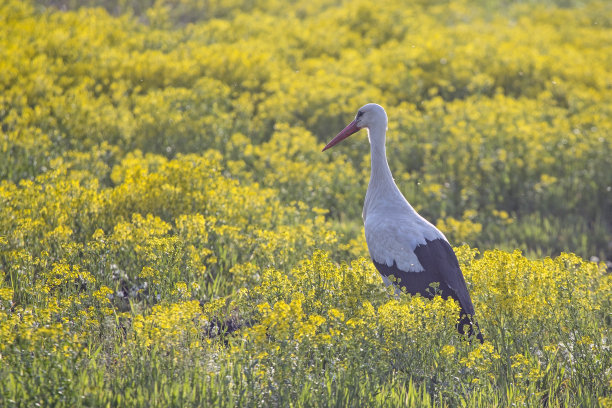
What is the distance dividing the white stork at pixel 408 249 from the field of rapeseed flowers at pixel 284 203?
184 mm

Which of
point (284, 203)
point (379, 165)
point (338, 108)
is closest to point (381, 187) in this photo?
point (379, 165)

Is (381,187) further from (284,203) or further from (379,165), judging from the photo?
(284,203)

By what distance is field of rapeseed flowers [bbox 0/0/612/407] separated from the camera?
154 inches

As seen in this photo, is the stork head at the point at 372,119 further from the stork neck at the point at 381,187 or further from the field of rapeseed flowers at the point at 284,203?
the field of rapeseed flowers at the point at 284,203

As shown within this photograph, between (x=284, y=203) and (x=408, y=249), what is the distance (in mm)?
3144

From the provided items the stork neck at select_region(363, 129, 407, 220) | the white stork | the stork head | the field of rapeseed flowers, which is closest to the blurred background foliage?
Answer: the field of rapeseed flowers

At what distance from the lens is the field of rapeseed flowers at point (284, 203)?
154 inches

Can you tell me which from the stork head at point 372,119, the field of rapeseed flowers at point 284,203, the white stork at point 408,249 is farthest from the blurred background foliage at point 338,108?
the white stork at point 408,249

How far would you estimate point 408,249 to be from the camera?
4.94m

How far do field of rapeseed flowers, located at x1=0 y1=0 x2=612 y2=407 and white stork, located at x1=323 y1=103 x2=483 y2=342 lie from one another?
0.18 metres

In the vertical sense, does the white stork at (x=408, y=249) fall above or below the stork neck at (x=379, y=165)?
below

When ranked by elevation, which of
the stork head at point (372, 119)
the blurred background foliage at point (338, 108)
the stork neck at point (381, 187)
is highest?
the stork head at point (372, 119)

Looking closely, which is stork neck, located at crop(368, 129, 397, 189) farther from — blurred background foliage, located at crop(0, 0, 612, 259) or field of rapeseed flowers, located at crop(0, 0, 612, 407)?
blurred background foliage, located at crop(0, 0, 612, 259)

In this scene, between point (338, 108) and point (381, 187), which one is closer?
point (381, 187)
